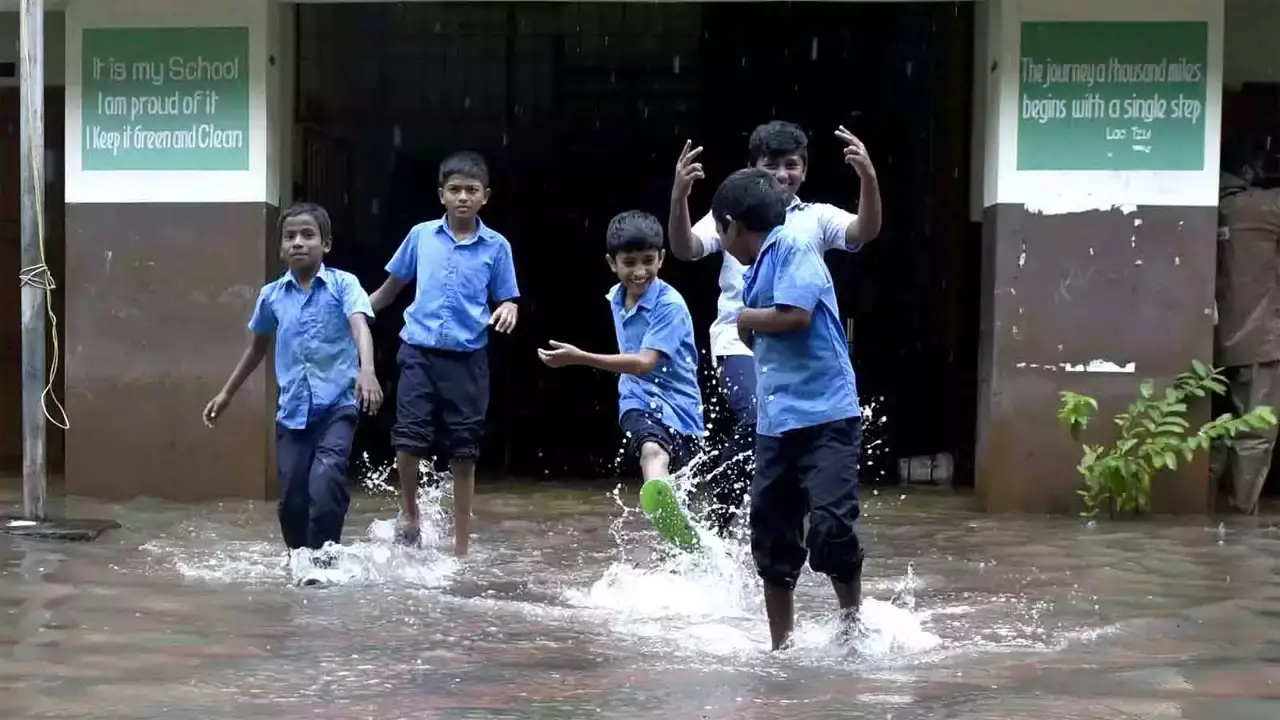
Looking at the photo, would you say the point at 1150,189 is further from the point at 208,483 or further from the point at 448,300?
the point at 208,483

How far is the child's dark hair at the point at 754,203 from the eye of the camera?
15.3 ft

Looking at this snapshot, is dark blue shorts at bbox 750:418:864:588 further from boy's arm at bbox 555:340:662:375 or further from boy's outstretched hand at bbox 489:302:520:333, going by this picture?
boy's outstretched hand at bbox 489:302:520:333

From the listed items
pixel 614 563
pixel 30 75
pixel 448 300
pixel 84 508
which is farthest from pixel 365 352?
pixel 84 508

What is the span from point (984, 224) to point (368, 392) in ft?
13.0

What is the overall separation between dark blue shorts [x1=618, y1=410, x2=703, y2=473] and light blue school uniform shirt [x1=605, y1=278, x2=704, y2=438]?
0.02 meters

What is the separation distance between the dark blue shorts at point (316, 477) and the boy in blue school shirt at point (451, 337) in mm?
405

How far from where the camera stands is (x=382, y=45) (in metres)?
10.7

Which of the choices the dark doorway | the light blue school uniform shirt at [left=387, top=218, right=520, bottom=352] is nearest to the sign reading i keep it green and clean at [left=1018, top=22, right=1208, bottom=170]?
the dark doorway

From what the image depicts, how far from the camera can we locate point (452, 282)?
656 centimetres

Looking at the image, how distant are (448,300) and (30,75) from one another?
7.57ft


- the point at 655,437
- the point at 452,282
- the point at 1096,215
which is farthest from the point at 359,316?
the point at 1096,215

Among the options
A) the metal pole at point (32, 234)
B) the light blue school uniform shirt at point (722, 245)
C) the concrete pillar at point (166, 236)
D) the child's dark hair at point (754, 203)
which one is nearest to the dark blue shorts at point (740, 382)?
the light blue school uniform shirt at point (722, 245)

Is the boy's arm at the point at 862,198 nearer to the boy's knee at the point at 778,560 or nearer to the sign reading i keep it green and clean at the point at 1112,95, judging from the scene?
the boy's knee at the point at 778,560

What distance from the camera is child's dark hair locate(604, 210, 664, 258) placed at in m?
5.88
